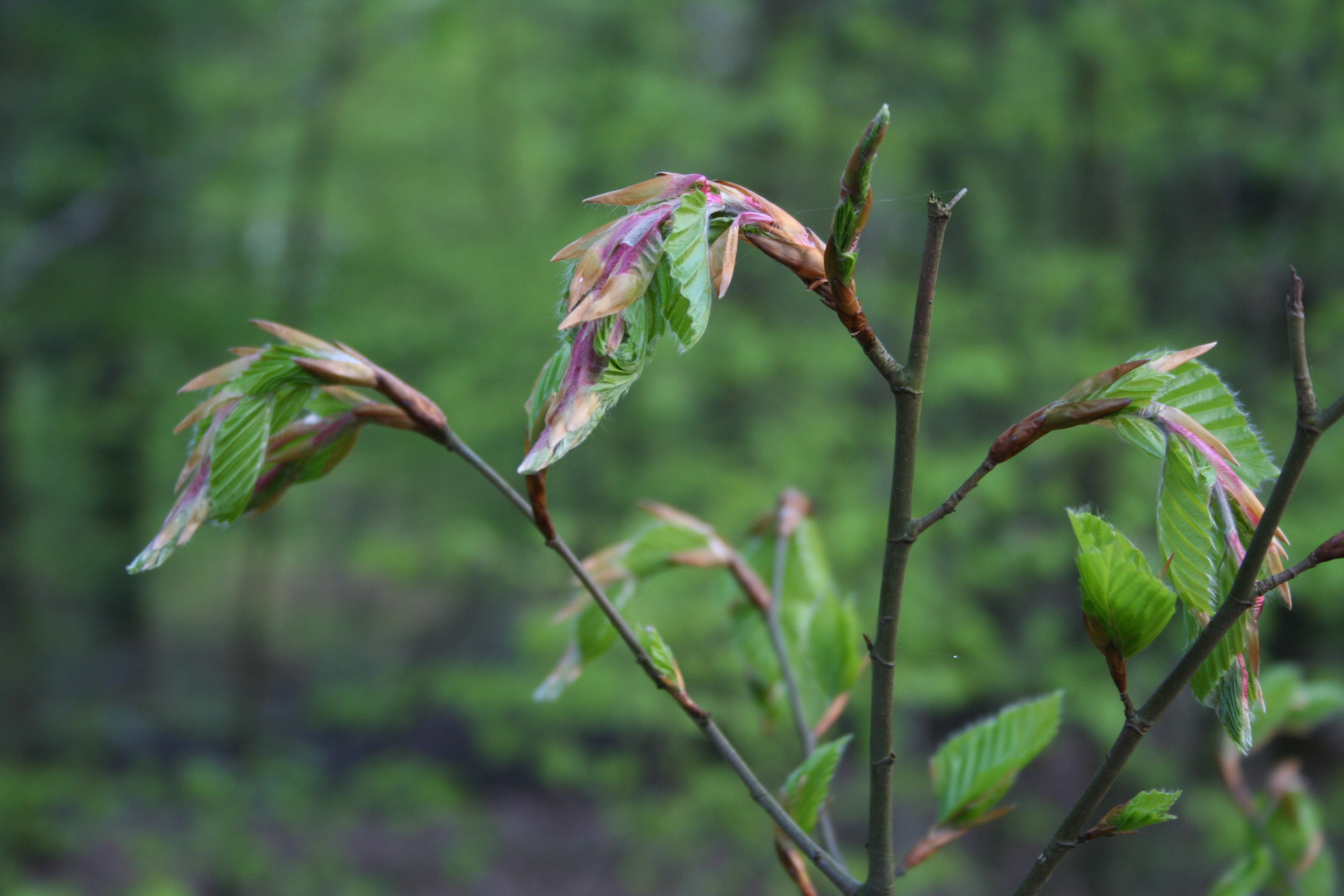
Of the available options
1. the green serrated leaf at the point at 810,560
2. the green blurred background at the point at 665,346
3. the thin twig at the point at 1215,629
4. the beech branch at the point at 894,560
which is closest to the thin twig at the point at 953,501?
the beech branch at the point at 894,560

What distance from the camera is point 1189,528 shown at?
1.40ft

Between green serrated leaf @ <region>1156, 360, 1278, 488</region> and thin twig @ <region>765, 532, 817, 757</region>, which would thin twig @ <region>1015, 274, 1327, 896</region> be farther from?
thin twig @ <region>765, 532, 817, 757</region>

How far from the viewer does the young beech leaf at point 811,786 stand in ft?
1.92

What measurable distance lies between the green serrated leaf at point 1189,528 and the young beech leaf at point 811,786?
0.76 feet

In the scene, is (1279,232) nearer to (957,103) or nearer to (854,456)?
(957,103)

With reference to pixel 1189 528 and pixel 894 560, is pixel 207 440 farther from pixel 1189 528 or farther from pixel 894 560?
pixel 1189 528

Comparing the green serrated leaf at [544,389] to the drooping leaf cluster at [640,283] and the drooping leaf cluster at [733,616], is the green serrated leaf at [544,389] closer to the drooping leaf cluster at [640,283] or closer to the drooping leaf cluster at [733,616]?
the drooping leaf cluster at [640,283]

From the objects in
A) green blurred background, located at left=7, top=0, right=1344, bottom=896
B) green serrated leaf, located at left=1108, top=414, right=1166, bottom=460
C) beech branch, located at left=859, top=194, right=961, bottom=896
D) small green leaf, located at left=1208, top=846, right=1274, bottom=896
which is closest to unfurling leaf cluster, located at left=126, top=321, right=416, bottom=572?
beech branch, located at left=859, top=194, right=961, bottom=896

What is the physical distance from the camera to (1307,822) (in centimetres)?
90

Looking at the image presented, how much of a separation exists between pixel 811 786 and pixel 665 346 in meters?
2.10

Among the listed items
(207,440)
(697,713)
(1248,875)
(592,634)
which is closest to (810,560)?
(592,634)

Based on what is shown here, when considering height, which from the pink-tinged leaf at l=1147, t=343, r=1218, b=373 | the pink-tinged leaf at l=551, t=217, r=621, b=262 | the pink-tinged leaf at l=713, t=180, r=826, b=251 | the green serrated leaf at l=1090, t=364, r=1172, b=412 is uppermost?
the pink-tinged leaf at l=713, t=180, r=826, b=251

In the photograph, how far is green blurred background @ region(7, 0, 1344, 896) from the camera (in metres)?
3.09

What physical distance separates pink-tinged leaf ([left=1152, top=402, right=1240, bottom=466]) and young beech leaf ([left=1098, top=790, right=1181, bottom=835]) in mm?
168
